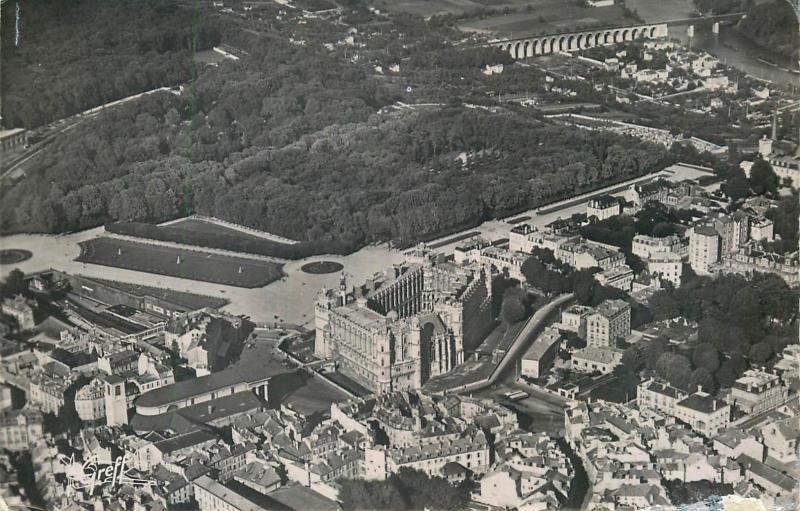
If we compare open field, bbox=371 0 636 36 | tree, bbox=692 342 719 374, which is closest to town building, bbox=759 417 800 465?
tree, bbox=692 342 719 374

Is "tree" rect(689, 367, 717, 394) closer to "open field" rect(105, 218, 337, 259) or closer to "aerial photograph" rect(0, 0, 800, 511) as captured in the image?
"aerial photograph" rect(0, 0, 800, 511)

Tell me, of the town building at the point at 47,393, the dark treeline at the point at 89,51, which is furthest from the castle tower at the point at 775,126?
the town building at the point at 47,393

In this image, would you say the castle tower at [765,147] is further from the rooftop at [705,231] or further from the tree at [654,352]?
the tree at [654,352]

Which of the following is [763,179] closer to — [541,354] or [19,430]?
[541,354]

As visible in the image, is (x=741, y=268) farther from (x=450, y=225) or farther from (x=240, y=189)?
(x=240, y=189)

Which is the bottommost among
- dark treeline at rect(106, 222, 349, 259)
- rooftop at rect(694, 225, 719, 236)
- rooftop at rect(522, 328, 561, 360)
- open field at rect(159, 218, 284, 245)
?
open field at rect(159, 218, 284, 245)

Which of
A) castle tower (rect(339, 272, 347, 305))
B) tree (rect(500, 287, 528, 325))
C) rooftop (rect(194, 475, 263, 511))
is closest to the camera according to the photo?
rooftop (rect(194, 475, 263, 511))

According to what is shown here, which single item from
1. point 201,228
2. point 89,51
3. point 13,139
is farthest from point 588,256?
point 89,51
